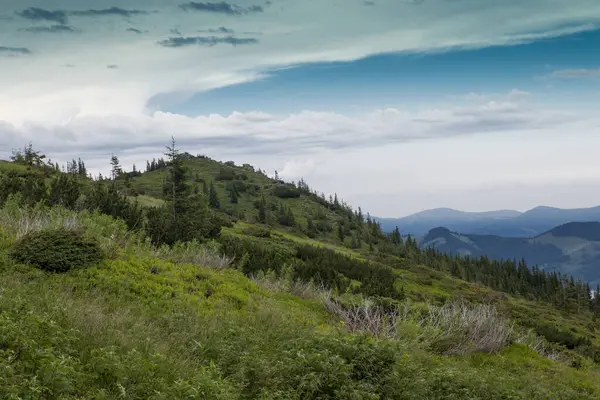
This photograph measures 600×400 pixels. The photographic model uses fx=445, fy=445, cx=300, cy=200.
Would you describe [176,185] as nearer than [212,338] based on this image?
No

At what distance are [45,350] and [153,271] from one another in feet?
31.0

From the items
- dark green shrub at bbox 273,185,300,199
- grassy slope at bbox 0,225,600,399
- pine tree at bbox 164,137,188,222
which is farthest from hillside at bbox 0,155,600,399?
dark green shrub at bbox 273,185,300,199

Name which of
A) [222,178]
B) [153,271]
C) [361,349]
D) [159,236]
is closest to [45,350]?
[361,349]

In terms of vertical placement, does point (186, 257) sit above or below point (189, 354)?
above

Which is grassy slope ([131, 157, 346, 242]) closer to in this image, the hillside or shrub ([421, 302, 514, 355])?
the hillside

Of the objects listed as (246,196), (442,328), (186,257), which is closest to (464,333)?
(442,328)

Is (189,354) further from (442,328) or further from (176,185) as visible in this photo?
(176,185)

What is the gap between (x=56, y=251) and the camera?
13.5 m

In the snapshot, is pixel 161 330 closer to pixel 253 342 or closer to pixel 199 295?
pixel 253 342

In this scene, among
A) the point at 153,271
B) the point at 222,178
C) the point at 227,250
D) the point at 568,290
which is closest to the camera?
the point at 153,271

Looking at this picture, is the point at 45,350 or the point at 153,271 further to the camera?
the point at 153,271

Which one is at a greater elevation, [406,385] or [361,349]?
[361,349]

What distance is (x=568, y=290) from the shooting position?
4370 inches

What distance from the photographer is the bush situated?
13.2 m
